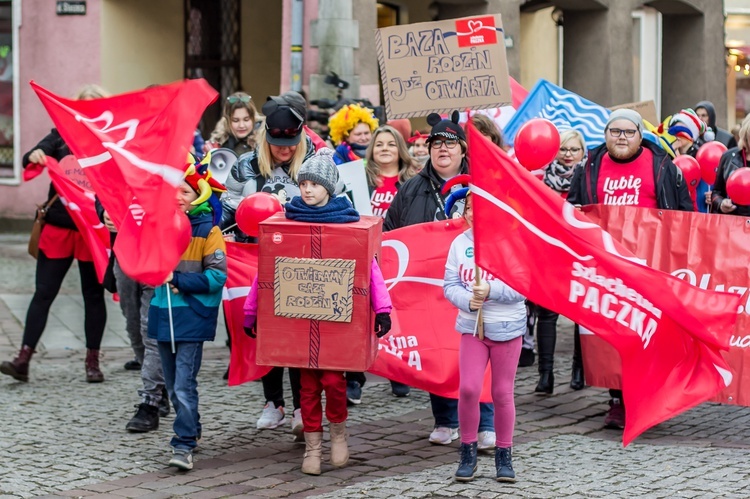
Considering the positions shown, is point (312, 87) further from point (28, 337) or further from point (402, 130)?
point (28, 337)

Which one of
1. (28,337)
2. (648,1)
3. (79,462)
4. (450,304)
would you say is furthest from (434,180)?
(648,1)

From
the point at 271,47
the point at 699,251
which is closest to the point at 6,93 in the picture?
the point at 271,47

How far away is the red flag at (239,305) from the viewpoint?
7.27 meters

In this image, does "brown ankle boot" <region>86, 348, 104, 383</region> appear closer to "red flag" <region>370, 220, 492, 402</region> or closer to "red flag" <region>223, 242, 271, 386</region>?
"red flag" <region>223, 242, 271, 386</region>

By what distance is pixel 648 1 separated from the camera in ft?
70.7

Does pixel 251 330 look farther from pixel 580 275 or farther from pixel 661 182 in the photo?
pixel 661 182

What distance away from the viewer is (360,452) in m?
7.14

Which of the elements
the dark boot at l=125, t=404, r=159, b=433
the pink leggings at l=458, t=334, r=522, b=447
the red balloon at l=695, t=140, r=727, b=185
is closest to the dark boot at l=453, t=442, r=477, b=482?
the pink leggings at l=458, t=334, r=522, b=447

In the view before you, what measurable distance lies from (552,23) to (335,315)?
18831mm

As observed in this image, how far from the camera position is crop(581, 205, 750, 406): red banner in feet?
24.7

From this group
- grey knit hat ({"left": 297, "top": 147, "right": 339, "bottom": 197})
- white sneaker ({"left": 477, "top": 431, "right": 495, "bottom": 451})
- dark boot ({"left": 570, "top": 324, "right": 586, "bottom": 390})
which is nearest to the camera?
grey knit hat ({"left": 297, "top": 147, "right": 339, "bottom": 197})

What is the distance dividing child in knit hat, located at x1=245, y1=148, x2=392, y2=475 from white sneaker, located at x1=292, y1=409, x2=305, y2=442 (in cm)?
46

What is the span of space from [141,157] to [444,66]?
2.24 m

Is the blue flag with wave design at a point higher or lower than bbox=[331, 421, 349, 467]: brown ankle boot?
higher
